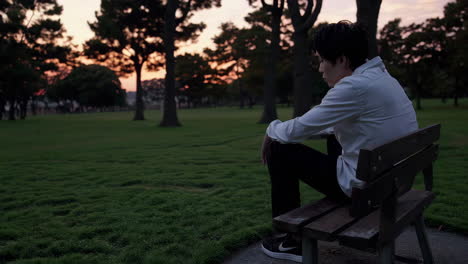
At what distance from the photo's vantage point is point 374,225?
2.22m

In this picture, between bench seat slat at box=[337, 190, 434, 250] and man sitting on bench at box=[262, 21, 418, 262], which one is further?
man sitting on bench at box=[262, 21, 418, 262]

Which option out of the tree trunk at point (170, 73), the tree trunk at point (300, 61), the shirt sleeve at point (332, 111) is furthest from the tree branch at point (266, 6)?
the shirt sleeve at point (332, 111)

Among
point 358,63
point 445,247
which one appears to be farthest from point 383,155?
point 445,247

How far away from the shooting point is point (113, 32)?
116 feet

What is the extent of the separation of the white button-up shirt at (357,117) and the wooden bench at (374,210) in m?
0.18

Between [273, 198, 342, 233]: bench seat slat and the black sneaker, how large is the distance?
591 millimetres

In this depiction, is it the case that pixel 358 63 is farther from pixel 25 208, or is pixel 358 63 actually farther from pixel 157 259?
pixel 25 208

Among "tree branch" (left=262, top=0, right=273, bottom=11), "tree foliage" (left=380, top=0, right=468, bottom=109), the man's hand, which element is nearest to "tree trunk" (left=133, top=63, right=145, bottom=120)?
"tree branch" (left=262, top=0, right=273, bottom=11)

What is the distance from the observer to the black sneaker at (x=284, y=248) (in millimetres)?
3055

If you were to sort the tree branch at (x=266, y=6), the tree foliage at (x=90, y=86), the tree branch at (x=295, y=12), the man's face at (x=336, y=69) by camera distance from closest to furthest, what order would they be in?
1. the man's face at (x=336, y=69)
2. the tree branch at (x=295, y=12)
3. the tree branch at (x=266, y=6)
4. the tree foliage at (x=90, y=86)

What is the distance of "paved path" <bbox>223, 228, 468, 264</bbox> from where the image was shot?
309 cm

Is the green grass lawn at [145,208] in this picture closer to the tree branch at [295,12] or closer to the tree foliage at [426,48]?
the tree branch at [295,12]

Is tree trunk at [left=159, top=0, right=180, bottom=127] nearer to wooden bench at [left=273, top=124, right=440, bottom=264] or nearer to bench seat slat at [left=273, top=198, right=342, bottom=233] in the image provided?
bench seat slat at [left=273, top=198, right=342, bottom=233]

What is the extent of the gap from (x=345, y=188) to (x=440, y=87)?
5442 centimetres
